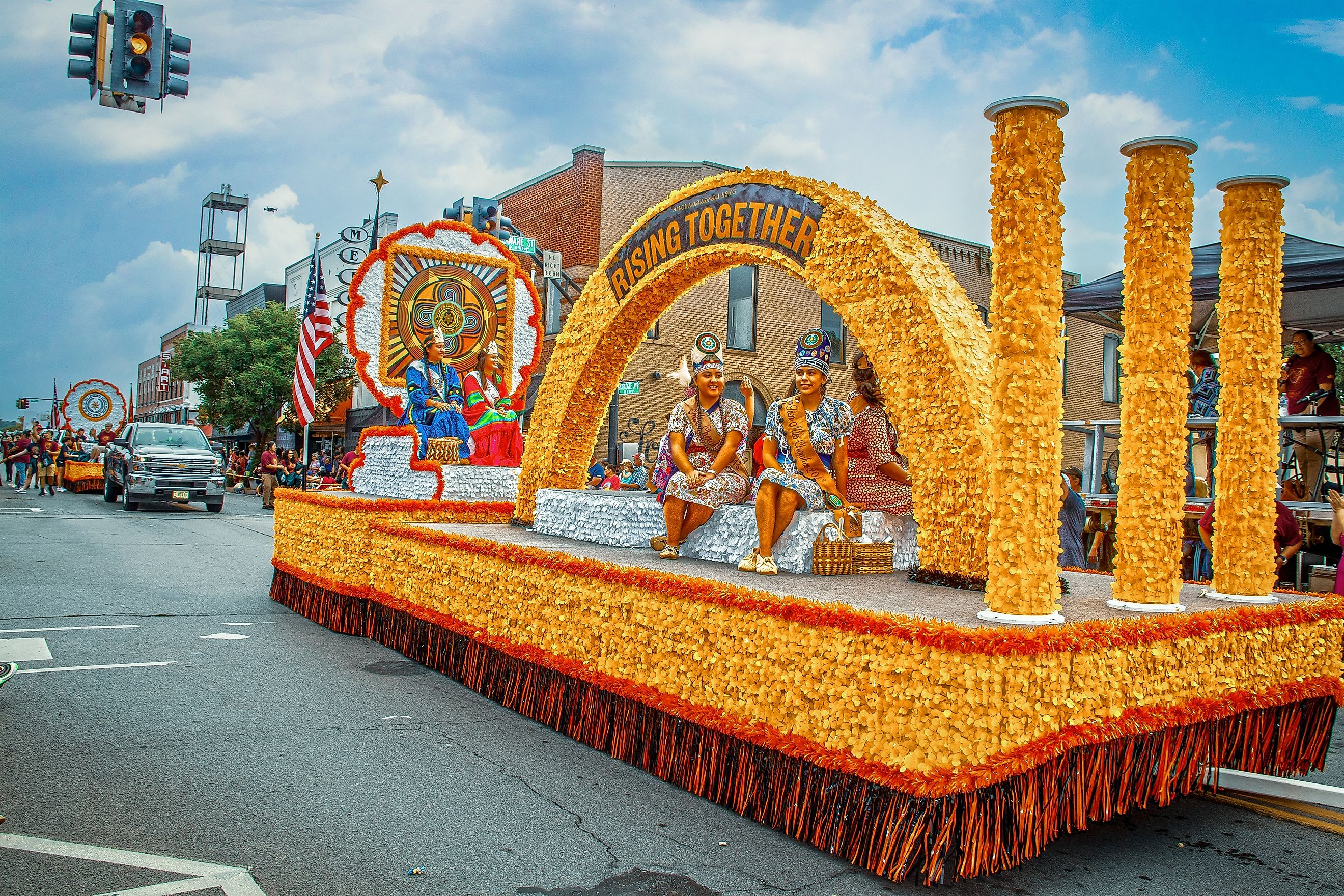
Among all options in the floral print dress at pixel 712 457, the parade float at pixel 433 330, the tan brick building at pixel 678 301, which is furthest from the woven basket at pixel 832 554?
the tan brick building at pixel 678 301

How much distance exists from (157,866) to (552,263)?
16770 mm

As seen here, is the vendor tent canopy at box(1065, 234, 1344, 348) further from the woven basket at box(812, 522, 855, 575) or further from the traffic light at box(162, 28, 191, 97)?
the traffic light at box(162, 28, 191, 97)

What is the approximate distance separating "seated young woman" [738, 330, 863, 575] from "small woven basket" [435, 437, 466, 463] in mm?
4998

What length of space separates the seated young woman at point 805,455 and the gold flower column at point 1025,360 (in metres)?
1.48

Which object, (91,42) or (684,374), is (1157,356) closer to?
(684,374)

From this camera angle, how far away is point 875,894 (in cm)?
320

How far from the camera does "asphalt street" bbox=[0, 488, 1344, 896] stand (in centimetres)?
330

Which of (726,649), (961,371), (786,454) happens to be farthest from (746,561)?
(961,371)

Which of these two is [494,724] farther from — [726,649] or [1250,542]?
[1250,542]

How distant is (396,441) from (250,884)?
6.82 m

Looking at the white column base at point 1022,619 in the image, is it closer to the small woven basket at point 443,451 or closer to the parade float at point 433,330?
the parade float at point 433,330

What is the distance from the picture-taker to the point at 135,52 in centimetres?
920

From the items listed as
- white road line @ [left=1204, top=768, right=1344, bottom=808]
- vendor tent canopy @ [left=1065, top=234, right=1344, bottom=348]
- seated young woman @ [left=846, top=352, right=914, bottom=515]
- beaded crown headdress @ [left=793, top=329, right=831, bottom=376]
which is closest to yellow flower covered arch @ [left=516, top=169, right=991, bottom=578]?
beaded crown headdress @ [left=793, top=329, right=831, bottom=376]

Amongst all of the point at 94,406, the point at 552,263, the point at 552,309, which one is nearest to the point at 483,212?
the point at 552,263
